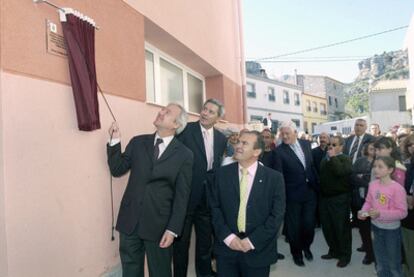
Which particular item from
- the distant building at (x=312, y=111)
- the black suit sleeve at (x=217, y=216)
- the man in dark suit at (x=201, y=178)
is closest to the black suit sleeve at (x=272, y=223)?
the black suit sleeve at (x=217, y=216)

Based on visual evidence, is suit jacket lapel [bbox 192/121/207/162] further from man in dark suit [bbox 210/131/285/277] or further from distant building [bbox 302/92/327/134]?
distant building [bbox 302/92/327/134]

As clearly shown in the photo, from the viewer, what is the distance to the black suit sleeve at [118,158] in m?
3.26

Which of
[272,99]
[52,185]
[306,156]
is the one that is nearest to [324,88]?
Result: [272,99]

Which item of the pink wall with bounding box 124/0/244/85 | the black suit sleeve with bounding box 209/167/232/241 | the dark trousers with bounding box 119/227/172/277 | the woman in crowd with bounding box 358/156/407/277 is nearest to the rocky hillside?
the pink wall with bounding box 124/0/244/85

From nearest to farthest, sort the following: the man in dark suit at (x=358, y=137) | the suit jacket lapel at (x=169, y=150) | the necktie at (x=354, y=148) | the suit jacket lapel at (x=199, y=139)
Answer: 1. the suit jacket lapel at (x=169, y=150)
2. the suit jacket lapel at (x=199, y=139)
3. the man in dark suit at (x=358, y=137)
4. the necktie at (x=354, y=148)

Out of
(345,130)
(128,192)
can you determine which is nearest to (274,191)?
(128,192)

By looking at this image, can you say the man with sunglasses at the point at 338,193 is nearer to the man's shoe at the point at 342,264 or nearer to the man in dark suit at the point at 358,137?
the man's shoe at the point at 342,264

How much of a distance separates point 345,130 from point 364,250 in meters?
19.7

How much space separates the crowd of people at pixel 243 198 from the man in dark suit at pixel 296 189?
0.01 meters

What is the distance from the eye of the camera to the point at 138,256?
3176 mm

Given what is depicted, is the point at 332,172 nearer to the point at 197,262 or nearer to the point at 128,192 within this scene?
the point at 197,262

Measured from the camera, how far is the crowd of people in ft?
9.57

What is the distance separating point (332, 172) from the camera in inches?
197

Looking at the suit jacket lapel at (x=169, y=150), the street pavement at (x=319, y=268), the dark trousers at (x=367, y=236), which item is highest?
the suit jacket lapel at (x=169, y=150)
